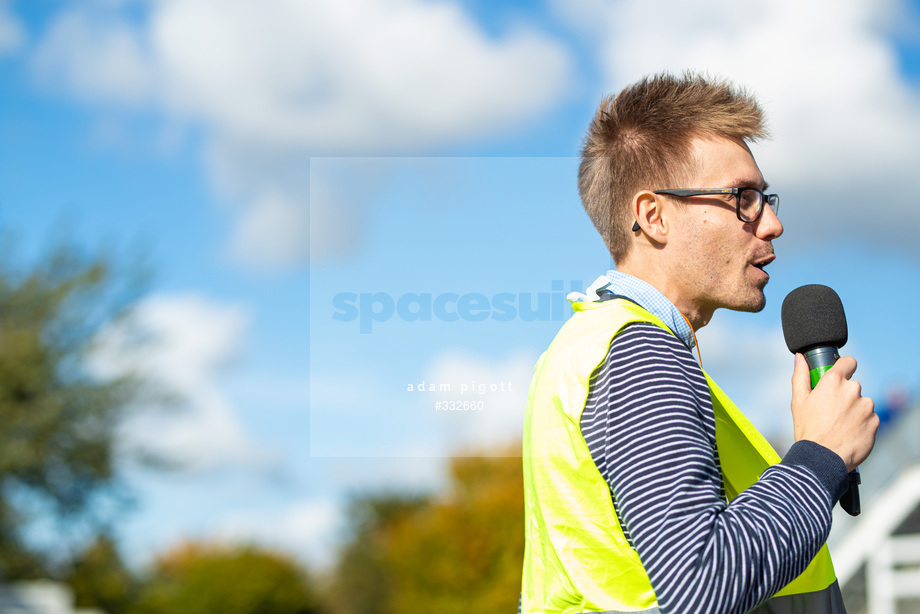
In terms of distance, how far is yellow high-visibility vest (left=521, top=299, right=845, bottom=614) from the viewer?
4.39 feet

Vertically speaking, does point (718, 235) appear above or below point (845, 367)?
above

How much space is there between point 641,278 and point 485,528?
85.6ft

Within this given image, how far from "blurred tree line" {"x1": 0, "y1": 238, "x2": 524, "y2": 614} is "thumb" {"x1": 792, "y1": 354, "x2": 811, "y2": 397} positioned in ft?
49.4

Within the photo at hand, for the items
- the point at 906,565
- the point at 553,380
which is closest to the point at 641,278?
the point at 553,380

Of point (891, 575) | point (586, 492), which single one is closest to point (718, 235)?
point (586, 492)

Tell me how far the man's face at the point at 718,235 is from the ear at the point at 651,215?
0.02 metres

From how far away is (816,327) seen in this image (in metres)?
1.60

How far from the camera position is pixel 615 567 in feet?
4.39

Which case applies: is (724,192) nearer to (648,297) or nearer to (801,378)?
(648,297)

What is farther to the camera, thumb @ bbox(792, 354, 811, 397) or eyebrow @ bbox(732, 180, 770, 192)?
eyebrow @ bbox(732, 180, 770, 192)

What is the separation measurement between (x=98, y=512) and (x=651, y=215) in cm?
1608

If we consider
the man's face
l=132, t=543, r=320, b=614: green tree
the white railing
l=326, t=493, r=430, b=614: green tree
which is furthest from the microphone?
l=326, t=493, r=430, b=614: green tree

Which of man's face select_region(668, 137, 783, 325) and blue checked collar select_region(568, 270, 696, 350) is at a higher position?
man's face select_region(668, 137, 783, 325)

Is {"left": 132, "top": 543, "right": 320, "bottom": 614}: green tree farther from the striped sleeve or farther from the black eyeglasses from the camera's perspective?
the striped sleeve
